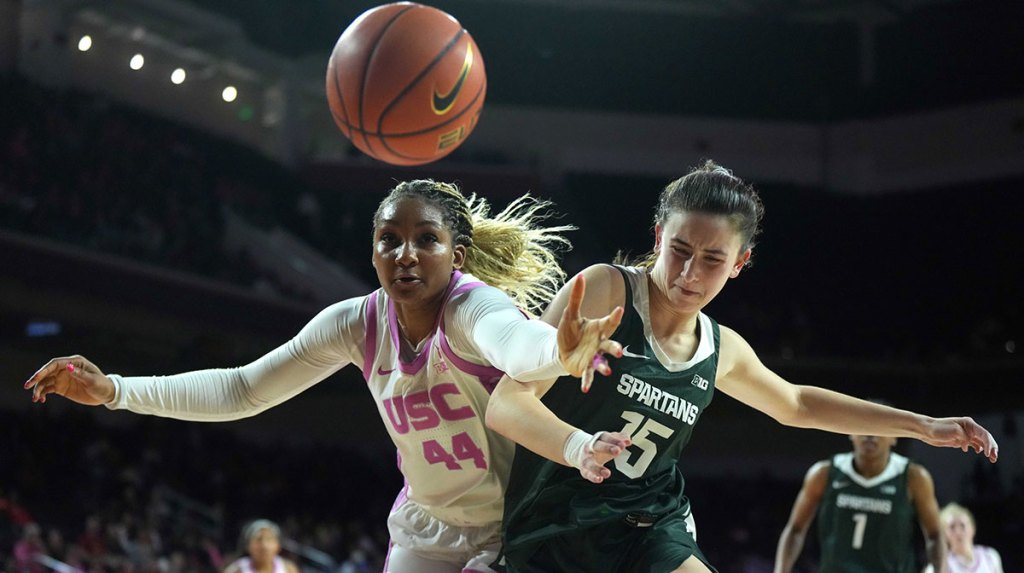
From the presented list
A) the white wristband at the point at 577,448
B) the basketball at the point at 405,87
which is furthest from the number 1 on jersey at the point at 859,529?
the white wristband at the point at 577,448

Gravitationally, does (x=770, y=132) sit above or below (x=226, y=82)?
above

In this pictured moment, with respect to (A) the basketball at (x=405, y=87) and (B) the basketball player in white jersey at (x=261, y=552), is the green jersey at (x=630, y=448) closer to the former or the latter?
(A) the basketball at (x=405, y=87)

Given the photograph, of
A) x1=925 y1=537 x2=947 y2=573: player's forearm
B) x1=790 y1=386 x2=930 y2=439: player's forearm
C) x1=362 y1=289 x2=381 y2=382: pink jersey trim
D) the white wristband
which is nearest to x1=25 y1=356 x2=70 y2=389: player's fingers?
x1=362 y1=289 x2=381 y2=382: pink jersey trim

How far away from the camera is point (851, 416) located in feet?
11.5

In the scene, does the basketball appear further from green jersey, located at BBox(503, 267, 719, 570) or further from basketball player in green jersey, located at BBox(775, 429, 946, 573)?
basketball player in green jersey, located at BBox(775, 429, 946, 573)

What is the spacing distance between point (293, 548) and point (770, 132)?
37.9 feet

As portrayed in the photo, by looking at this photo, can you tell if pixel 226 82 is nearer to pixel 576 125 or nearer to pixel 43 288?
pixel 576 125

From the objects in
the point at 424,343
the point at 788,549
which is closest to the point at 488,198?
the point at 788,549

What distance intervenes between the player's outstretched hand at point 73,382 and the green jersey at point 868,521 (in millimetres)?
4141

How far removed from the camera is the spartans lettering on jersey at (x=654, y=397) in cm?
309

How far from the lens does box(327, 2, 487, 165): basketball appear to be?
16.8ft

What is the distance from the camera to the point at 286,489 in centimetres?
1543

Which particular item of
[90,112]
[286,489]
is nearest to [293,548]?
[286,489]

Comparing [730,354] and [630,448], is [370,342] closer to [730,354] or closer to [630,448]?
[630,448]
